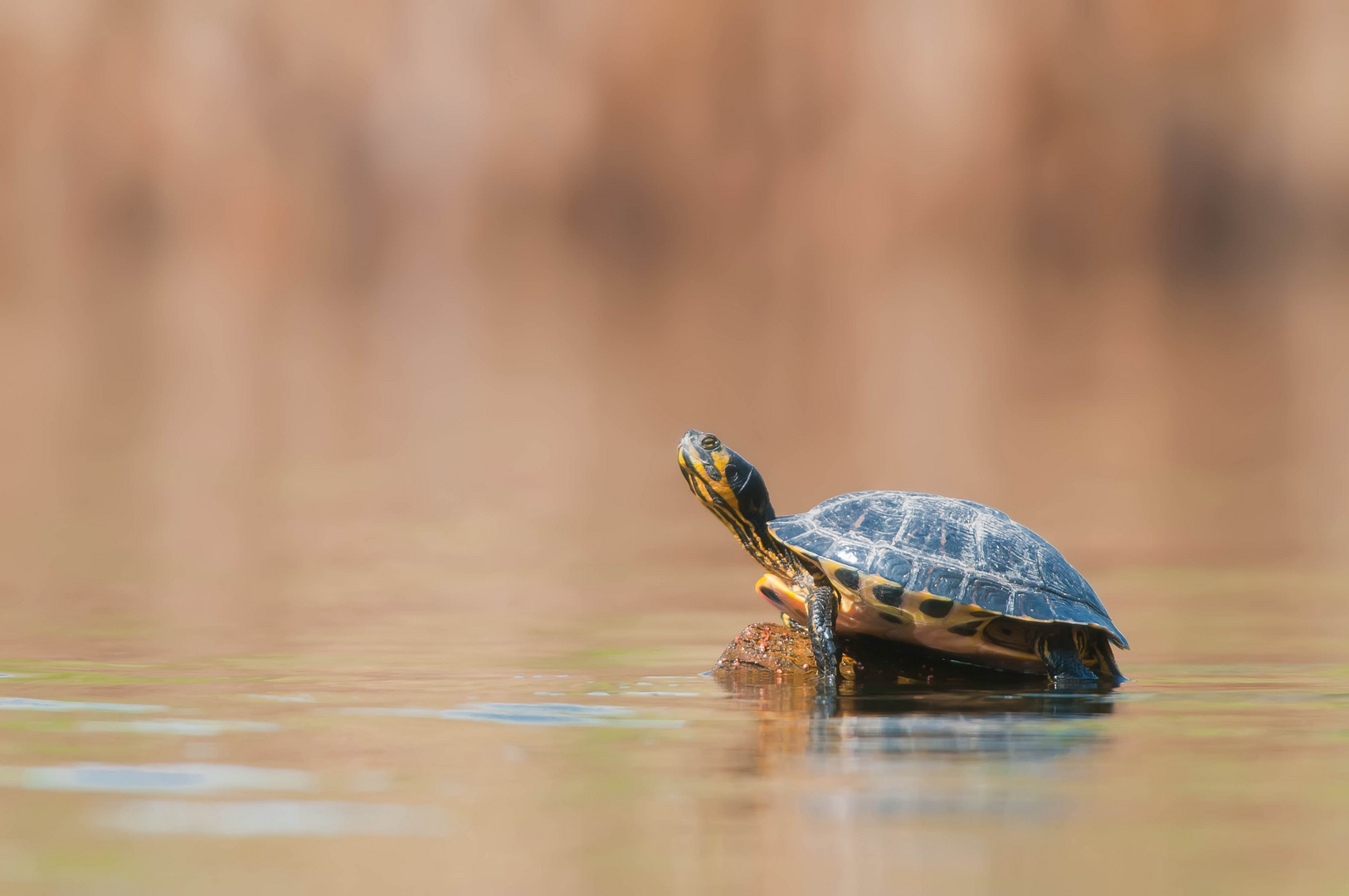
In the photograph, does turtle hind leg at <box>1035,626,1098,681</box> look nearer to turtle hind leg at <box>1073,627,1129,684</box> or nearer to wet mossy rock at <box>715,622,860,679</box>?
turtle hind leg at <box>1073,627,1129,684</box>

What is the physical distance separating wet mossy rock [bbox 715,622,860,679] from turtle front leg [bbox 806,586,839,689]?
96 mm

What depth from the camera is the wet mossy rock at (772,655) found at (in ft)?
24.5

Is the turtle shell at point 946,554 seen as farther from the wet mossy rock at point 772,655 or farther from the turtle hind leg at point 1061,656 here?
the wet mossy rock at point 772,655

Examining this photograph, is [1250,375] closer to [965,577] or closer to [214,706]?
[965,577]

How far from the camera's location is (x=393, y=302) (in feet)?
180

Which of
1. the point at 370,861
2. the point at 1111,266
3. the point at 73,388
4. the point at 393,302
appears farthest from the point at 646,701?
the point at 1111,266

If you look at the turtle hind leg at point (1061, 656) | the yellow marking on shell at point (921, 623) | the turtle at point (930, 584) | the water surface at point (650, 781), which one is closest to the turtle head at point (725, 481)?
the turtle at point (930, 584)

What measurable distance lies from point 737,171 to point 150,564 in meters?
66.8

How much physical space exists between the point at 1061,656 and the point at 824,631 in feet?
3.36

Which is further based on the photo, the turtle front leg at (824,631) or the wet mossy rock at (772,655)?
the wet mossy rock at (772,655)

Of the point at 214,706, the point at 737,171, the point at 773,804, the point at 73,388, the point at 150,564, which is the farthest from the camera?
the point at 737,171

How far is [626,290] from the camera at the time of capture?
61.6 m

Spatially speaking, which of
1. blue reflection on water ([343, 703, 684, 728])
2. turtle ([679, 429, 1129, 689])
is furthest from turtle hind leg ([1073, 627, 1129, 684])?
blue reflection on water ([343, 703, 684, 728])

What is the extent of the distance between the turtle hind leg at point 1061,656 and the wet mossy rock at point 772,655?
0.83m
